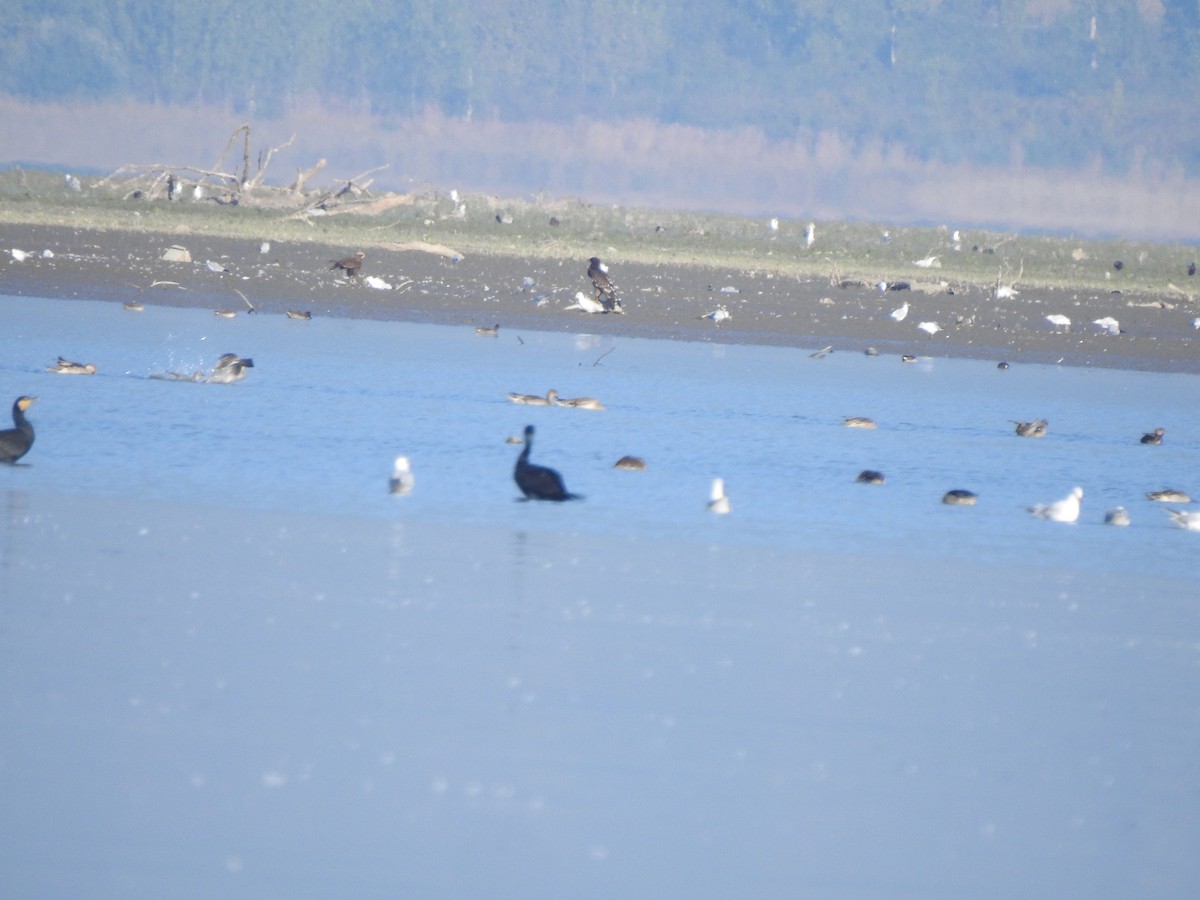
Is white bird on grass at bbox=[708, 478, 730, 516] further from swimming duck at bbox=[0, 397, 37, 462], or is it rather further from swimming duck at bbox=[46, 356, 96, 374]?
swimming duck at bbox=[46, 356, 96, 374]

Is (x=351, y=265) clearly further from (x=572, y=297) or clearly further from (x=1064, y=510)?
(x=1064, y=510)

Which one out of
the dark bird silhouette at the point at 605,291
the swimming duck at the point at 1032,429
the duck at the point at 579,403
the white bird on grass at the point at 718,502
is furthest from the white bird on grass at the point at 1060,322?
the white bird on grass at the point at 718,502

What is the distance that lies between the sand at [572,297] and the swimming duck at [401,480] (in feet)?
39.0

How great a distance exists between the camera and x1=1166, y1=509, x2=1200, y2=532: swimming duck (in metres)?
11.8

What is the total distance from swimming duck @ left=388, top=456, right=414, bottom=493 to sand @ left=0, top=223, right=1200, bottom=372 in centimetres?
1188

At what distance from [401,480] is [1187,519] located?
538cm

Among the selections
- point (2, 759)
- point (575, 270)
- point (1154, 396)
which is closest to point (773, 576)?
point (2, 759)

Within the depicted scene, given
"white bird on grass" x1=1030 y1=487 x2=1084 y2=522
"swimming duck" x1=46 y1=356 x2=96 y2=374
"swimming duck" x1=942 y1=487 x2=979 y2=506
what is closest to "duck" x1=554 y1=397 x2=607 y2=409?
"swimming duck" x1=46 y1=356 x2=96 y2=374

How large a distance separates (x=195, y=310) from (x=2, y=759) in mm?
17991

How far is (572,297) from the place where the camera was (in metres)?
25.7

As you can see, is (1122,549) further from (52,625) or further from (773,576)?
(52,625)

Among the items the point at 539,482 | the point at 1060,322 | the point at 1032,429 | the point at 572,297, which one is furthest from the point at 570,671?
the point at 1060,322

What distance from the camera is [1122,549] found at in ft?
36.1

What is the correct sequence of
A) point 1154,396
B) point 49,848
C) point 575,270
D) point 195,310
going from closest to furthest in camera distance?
1. point 49,848
2. point 1154,396
3. point 195,310
4. point 575,270
